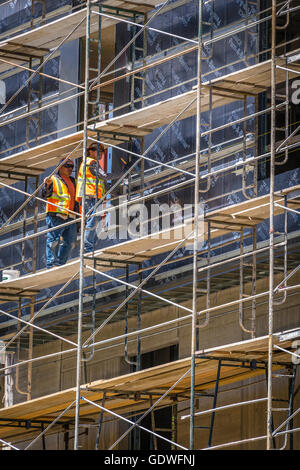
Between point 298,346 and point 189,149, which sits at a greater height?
point 189,149

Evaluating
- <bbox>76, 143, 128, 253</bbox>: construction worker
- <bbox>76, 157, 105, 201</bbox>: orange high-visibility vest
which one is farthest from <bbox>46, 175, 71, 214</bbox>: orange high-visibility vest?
<bbox>76, 157, 105, 201</bbox>: orange high-visibility vest

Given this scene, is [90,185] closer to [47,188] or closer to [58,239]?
[47,188]

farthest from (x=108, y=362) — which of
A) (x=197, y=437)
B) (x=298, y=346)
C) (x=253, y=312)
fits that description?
(x=298, y=346)

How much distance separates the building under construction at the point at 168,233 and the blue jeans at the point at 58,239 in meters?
0.39

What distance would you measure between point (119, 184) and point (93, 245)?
2279mm

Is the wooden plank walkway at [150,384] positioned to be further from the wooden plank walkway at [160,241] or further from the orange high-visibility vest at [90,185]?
the orange high-visibility vest at [90,185]

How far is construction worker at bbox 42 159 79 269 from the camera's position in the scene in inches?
1065

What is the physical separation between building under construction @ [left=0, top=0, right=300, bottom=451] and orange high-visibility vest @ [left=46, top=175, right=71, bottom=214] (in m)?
0.38

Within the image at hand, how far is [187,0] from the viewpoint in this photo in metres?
27.2

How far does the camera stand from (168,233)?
24.3 metres

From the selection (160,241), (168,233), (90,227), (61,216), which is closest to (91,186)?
(90,227)

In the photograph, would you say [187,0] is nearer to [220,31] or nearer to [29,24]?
[220,31]

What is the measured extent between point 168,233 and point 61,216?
3.44m

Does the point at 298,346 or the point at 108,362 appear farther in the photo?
the point at 108,362
